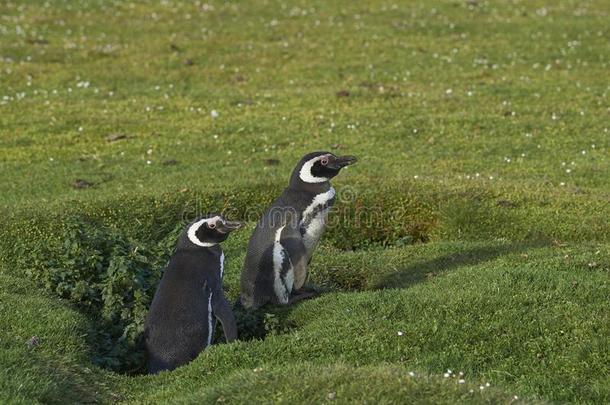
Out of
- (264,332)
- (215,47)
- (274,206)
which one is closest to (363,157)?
(274,206)

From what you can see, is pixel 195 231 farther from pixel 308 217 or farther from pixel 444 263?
pixel 444 263

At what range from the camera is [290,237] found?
35.6 feet

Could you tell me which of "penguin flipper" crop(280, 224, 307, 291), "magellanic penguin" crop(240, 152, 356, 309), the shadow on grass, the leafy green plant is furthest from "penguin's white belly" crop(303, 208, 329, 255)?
the leafy green plant

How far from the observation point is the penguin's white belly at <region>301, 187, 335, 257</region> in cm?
1105

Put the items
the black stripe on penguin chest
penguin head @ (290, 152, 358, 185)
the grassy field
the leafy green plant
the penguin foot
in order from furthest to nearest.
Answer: penguin head @ (290, 152, 358, 185), the black stripe on penguin chest, the penguin foot, the leafy green plant, the grassy field

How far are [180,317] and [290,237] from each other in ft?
5.77

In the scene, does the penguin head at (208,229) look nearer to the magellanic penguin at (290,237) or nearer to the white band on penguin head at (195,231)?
the white band on penguin head at (195,231)

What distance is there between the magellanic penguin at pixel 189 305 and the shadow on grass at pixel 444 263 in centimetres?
253

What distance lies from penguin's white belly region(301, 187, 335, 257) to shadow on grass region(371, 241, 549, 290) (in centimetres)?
119

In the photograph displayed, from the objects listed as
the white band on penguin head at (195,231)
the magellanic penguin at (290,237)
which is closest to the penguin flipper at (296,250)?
the magellanic penguin at (290,237)

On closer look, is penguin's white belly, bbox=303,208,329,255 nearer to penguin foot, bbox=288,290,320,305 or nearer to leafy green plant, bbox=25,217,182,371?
penguin foot, bbox=288,290,320,305

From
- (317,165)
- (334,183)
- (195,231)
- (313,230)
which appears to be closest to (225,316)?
(195,231)

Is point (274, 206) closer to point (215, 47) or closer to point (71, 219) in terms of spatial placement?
point (71, 219)

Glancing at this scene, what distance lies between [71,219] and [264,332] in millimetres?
3407
